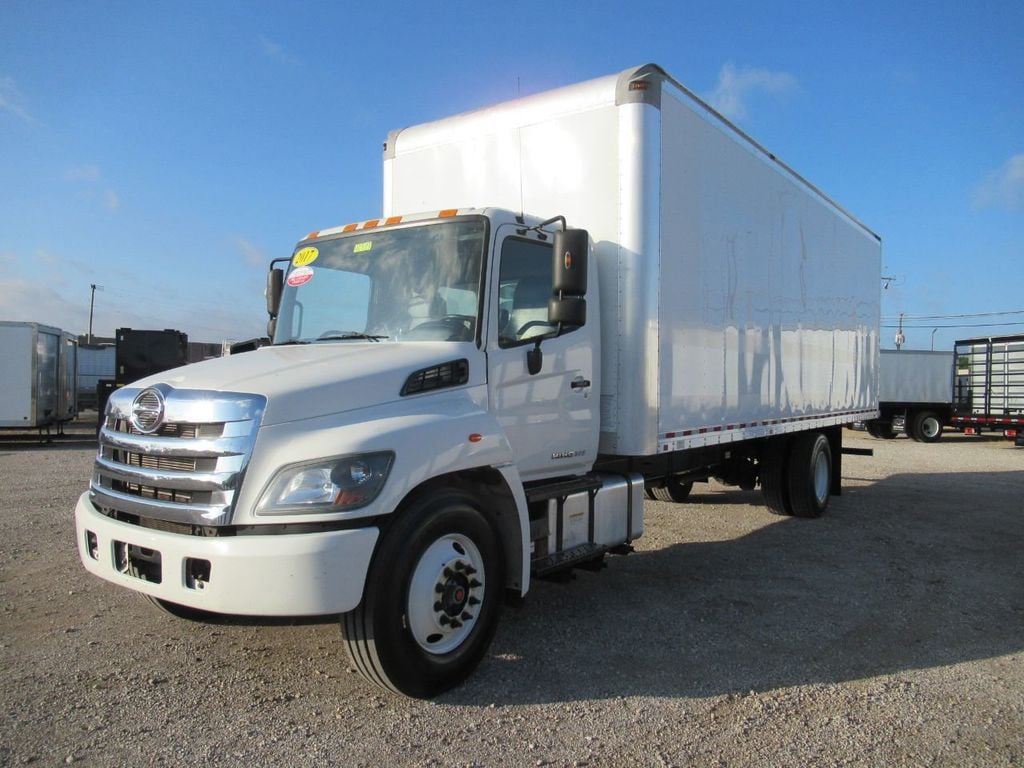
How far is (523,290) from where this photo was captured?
15.9ft

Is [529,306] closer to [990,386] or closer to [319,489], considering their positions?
[319,489]

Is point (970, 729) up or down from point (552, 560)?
down

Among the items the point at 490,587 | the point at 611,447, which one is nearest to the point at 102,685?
the point at 490,587

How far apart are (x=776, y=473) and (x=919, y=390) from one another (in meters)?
18.4

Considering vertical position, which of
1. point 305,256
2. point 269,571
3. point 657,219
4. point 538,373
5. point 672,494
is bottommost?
point 672,494

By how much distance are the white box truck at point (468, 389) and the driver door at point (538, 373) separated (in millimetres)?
16

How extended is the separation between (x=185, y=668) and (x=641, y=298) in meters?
3.74

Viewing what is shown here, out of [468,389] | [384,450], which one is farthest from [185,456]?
[468,389]

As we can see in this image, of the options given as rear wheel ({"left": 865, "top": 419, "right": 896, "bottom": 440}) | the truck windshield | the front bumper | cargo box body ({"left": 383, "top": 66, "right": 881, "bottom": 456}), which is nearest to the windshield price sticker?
the truck windshield

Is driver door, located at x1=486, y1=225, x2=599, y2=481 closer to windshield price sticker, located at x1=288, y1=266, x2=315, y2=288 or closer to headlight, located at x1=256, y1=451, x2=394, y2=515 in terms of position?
headlight, located at x1=256, y1=451, x2=394, y2=515

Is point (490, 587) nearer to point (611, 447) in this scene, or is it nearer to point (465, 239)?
point (611, 447)

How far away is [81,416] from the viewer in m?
28.7

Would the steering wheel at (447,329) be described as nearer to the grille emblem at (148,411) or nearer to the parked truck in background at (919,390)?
the grille emblem at (148,411)

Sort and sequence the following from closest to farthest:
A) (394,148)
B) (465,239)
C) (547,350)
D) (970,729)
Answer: (970,729) < (465,239) < (547,350) < (394,148)
